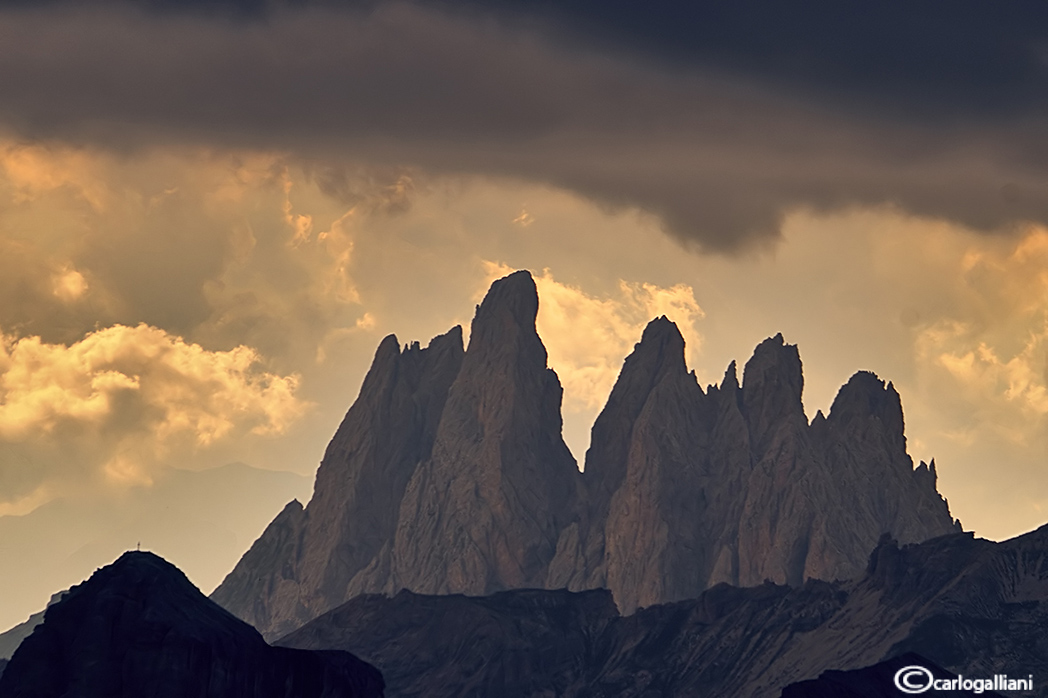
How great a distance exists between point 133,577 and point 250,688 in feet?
50.9

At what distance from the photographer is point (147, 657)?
631ft

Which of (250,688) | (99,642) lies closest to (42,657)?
(99,642)

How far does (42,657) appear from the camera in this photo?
19262 cm

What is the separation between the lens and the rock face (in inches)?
7495

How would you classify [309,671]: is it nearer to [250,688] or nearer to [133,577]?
[250,688]

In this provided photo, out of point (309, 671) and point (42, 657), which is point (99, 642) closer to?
point (42, 657)

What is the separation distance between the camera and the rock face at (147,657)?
19038 cm

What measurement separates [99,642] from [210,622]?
35.5 feet

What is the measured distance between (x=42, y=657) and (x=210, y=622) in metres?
15.0

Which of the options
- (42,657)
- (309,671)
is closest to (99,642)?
(42,657)

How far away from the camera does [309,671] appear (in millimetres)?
196250

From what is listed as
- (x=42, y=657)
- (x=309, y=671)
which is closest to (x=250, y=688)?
(x=309, y=671)

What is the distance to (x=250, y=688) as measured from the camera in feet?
634

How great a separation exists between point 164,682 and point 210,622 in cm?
957
